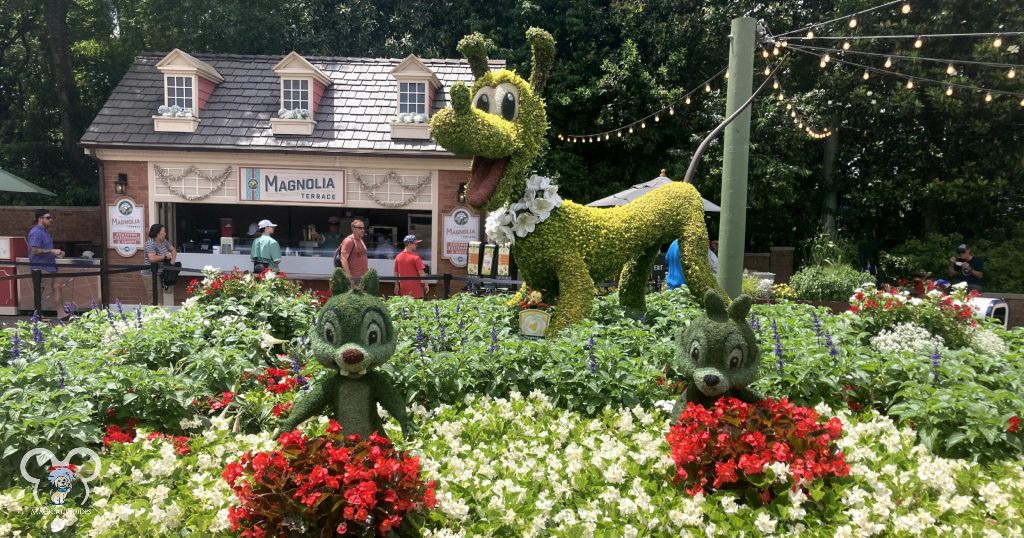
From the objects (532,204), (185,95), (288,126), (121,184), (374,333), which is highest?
(185,95)

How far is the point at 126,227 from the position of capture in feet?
41.5

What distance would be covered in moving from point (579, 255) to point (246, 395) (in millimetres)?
2976

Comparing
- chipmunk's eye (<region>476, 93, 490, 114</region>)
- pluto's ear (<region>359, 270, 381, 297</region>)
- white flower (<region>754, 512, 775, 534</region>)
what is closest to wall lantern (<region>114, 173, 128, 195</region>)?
chipmunk's eye (<region>476, 93, 490, 114</region>)

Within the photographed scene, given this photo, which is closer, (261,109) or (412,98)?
(412,98)

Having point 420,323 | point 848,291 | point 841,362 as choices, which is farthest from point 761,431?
point 848,291

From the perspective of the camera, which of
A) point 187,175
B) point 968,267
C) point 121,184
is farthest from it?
point 187,175

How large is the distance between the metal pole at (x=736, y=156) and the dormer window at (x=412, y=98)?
7.17 m

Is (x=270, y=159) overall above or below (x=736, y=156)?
above

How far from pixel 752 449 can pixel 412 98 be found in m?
11.3

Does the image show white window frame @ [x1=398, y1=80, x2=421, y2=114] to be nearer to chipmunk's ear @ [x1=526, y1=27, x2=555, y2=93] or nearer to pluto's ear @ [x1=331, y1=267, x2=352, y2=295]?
chipmunk's ear @ [x1=526, y1=27, x2=555, y2=93]

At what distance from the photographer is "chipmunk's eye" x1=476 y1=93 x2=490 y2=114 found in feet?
19.0

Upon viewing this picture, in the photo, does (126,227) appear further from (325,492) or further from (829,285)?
(829,285)

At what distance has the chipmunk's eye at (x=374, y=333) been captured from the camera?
316cm

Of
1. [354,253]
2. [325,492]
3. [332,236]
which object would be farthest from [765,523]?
[332,236]
